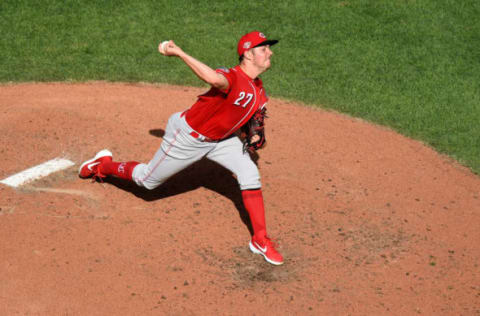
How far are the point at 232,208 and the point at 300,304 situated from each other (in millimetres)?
1463

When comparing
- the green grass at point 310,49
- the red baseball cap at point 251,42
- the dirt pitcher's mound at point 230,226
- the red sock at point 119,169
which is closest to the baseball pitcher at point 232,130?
the red baseball cap at point 251,42

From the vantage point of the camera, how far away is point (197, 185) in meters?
6.45

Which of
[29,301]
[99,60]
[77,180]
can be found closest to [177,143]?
[77,180]

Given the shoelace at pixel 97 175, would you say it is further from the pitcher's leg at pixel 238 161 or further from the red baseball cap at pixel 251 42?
the red baseball cap at pixel 251 42

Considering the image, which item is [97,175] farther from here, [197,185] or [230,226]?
[230,226]

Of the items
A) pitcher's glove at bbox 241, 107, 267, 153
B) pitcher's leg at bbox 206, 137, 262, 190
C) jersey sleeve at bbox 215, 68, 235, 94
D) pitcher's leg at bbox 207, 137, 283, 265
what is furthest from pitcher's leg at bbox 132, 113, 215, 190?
jersey sleeve at bbox 215, 68, 235, 94

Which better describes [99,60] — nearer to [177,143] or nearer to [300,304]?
[177,143]

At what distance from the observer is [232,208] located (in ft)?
20.0

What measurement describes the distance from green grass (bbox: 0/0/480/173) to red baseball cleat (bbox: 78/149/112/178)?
2.61 meters

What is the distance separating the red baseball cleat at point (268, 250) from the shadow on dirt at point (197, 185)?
1.87ft

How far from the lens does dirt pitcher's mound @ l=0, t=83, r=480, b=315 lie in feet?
16.1

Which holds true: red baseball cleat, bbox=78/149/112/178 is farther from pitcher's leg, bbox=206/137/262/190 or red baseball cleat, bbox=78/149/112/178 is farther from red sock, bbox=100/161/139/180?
pitcher's leg, bbox=206/137/262/190

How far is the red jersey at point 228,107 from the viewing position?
521cm

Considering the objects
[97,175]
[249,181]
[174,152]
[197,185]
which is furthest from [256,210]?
[97,175]
